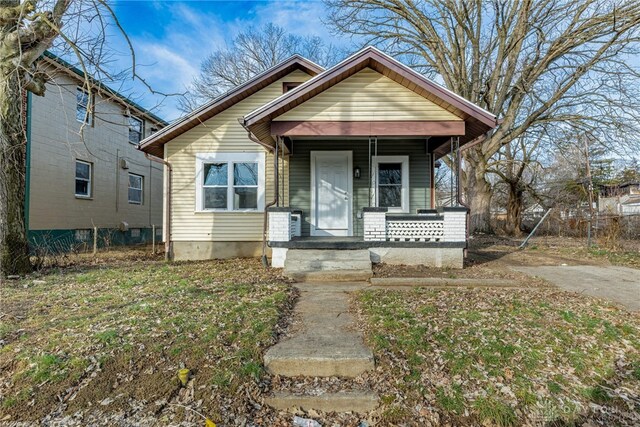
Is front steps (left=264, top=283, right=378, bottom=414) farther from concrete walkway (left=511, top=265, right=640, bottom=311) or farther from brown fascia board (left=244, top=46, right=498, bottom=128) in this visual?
brown fascia board (left=244, top=46, right=498, bottom=128)

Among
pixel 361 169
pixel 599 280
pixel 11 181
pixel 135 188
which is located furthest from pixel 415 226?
pixel 135 188

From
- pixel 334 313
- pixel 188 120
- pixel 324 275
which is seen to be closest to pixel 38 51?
pixel 188 120

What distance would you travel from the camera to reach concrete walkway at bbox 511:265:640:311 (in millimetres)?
5266

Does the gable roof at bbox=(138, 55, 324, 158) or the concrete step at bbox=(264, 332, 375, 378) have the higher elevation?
the gable roof at bbox=(138, 55, 324, 158)

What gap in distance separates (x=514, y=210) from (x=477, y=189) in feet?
13.5

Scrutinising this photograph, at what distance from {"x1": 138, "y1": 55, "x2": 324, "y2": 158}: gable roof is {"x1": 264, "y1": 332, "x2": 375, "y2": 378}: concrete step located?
7.42 m

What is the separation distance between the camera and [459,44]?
49.0 ft

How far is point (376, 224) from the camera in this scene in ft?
24.0

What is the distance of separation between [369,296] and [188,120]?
687cm

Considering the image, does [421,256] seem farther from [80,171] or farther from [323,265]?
[80,171]

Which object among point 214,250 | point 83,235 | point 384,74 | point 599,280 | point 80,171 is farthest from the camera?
point 80,171

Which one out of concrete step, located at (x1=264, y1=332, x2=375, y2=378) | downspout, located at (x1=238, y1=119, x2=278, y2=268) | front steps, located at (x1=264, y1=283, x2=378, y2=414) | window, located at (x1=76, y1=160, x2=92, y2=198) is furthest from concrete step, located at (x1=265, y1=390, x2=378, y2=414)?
window, located at (x1=76, y1=160, x2=92, y2=198)

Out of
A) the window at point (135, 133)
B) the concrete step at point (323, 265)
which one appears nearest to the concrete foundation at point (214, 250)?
the concrete step at point (323, 265)

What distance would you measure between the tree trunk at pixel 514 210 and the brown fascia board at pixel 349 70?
13398 millimetres
